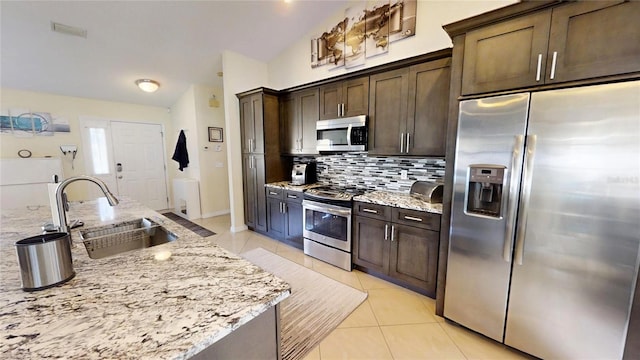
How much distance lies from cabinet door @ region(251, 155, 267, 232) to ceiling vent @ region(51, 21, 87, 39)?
246cm

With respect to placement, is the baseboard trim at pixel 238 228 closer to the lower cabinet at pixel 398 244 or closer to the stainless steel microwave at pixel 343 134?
the stainless steel microwave at pixel 343 134

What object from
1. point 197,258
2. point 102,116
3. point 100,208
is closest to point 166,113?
point 102,116

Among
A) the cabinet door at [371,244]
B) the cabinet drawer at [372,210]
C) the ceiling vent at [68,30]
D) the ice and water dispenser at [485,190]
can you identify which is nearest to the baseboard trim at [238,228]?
the cabinet door at [371,244]

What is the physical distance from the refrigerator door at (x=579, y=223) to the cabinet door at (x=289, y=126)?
270cm

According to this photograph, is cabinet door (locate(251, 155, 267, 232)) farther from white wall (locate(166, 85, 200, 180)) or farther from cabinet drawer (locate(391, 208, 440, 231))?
cabinet drawer (locate(391, 208, 440, 231))

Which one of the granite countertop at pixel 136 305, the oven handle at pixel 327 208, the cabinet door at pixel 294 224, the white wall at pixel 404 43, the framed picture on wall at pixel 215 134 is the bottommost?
the cabinet door at pixel 294 224

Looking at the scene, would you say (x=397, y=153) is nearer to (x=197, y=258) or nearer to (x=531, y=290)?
(x=531, y=290)

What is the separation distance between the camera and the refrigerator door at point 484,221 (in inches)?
62.2

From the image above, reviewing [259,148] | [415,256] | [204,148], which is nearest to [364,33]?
[259,148]

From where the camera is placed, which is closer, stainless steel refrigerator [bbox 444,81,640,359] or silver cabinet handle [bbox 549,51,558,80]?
stainless steel refrigerator [bbox 444,81,640,359]

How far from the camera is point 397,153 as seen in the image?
263cm

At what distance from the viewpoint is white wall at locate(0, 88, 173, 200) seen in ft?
12.9

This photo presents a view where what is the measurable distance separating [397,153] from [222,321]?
2327 millimetres

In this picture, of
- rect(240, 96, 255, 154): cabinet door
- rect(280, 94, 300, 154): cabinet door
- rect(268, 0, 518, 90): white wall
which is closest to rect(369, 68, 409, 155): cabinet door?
rect(268, 0, 518, 90): white wall
